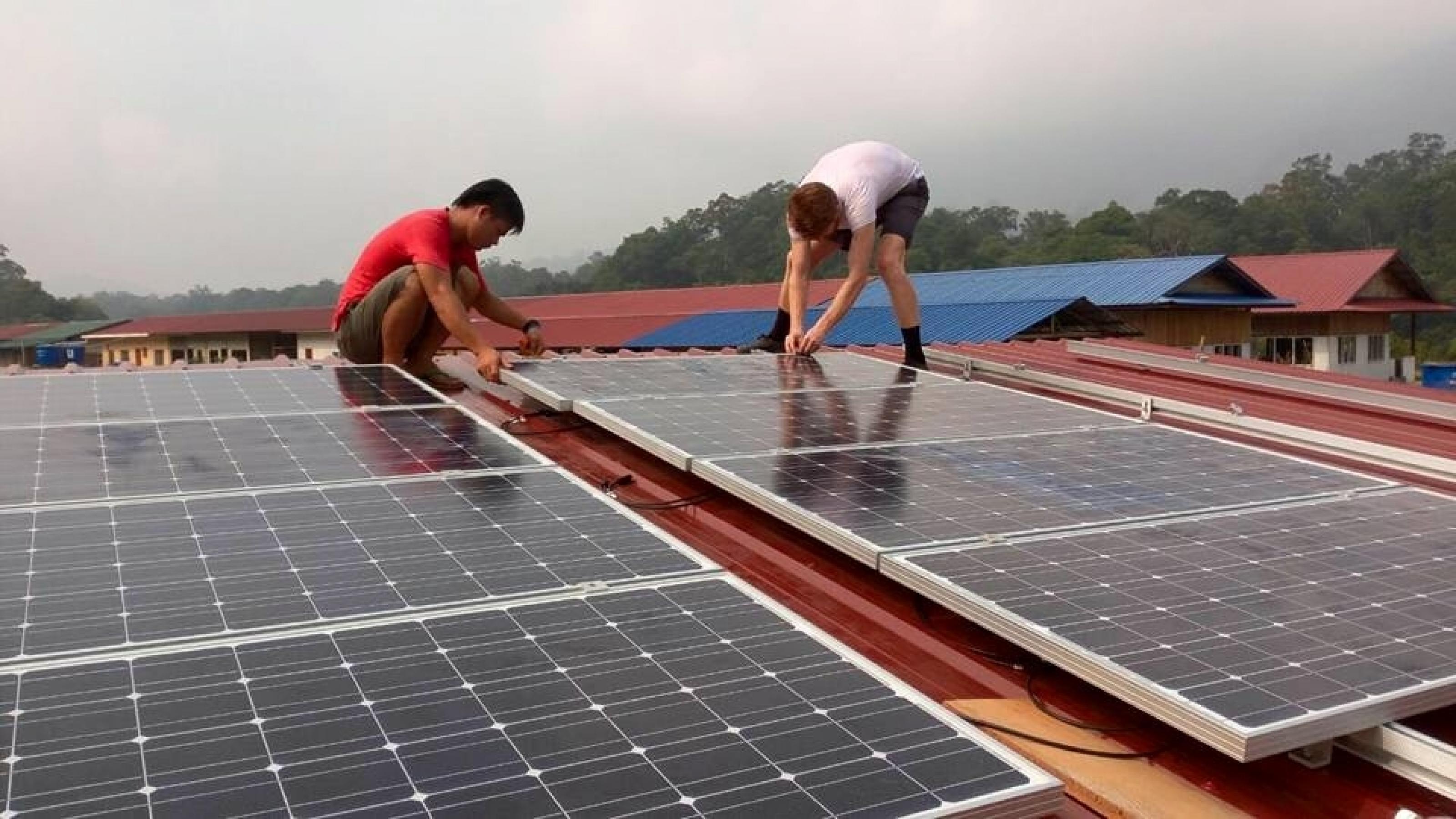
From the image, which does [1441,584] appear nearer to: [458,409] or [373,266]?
[458,409]

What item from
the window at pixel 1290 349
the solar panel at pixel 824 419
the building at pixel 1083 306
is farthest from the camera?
the window at pixel 1290 349

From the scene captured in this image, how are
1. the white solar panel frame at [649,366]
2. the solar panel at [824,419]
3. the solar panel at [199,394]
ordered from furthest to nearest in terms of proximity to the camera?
1. the white solar panel frame at [649,366]
2. the solar panel at [199,394]
3. the solar panel at [824,419]

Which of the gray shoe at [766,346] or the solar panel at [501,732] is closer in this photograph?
the solar panel at [501,732]

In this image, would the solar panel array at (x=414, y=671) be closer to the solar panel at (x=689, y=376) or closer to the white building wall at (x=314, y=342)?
the solar panel at (x=689, y=376)

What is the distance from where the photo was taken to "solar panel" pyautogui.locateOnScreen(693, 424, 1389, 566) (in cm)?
460

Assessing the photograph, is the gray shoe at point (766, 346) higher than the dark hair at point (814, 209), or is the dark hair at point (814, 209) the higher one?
the dark hair at point (814, 209)

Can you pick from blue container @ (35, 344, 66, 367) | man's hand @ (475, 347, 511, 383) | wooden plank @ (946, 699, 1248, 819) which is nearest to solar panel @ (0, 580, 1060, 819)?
wooden plank @ (946, 699, 1248, 819)

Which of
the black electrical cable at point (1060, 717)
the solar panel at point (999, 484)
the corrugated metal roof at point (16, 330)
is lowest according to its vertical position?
the black electrical cable at point (1060, 717)

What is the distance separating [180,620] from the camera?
3.31 meters

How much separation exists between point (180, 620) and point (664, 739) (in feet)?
5.33

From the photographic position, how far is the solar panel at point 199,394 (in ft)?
20.8

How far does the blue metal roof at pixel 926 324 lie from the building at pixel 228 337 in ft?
95.2

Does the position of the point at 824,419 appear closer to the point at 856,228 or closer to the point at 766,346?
the point at 856,228

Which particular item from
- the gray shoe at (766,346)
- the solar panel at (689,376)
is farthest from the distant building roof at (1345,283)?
the solar panel at (689,376)
